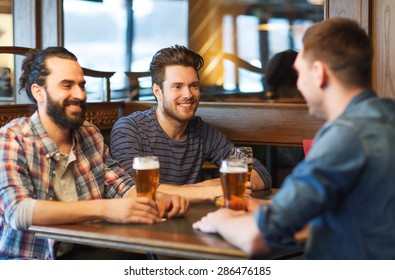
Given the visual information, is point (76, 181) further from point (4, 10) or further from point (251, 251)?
point (4, 10)

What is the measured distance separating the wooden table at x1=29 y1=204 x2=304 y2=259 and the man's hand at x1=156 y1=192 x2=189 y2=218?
0.03 metres

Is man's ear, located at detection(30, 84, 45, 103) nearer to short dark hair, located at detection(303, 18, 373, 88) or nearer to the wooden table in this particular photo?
the wooden table

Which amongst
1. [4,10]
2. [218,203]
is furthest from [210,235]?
[4,10]

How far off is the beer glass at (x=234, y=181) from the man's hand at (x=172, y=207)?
9.2 inches

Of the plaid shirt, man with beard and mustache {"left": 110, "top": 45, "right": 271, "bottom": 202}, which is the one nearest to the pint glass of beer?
the plaid shirt

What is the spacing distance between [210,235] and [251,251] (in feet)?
0.94

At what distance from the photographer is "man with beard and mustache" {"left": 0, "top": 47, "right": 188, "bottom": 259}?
238 centimetres

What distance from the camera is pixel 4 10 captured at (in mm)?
5402

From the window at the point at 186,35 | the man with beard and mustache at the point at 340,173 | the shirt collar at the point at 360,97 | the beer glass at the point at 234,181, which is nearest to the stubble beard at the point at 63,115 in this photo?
the beer glass at the point at 234,181

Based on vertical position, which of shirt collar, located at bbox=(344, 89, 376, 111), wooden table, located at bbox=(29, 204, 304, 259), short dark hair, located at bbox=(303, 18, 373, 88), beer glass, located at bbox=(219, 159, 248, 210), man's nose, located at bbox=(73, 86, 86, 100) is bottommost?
wooden table, located at bbox=(29, 204, 304, 259)

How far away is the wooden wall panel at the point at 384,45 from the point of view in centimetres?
365

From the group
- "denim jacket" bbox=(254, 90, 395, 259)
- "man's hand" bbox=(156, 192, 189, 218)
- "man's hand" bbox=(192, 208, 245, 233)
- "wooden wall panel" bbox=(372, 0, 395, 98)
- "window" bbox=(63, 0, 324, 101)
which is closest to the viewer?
"denim jacket" bbox=(254, 90, 395, 259)

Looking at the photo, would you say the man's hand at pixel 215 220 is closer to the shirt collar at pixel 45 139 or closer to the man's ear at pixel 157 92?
the shirt collar at pixel 45 139

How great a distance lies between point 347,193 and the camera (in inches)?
70.0
